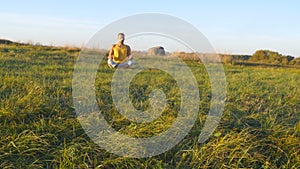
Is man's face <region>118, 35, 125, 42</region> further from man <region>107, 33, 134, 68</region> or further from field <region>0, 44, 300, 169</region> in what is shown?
field <region>0, 44, 300, 169</region>

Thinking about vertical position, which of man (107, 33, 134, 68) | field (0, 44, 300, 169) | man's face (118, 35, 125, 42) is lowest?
field (0, 44, 300, 169)

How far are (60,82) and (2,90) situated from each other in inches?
37.7

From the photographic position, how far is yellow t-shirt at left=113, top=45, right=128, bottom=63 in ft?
21.2

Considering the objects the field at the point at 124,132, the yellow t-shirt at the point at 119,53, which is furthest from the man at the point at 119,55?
the field at the point at 124,132

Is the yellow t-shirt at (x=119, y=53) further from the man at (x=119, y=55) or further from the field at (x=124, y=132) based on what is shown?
the field at (x=124, y=132)

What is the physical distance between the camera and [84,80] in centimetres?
461

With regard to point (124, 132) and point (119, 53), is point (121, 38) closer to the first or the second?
point (119, 53)

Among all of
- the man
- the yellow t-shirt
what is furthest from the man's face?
the yellow t-shirt

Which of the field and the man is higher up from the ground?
the man

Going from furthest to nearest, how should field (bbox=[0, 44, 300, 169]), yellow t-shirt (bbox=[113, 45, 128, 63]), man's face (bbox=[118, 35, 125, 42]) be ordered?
yellow t-shirt (bbox=[113, 45, 128, 63]), man's face (bbox=[118, 35, 125, 42]), field (bbox=[0, 44, 300, 169])

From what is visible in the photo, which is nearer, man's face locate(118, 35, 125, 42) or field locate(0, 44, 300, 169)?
field locate(0, 44, 300, 169)

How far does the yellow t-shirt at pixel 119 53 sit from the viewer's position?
6.47 m

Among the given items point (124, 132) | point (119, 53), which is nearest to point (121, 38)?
point (119, 53)

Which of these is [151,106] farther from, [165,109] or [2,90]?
[2,90]
